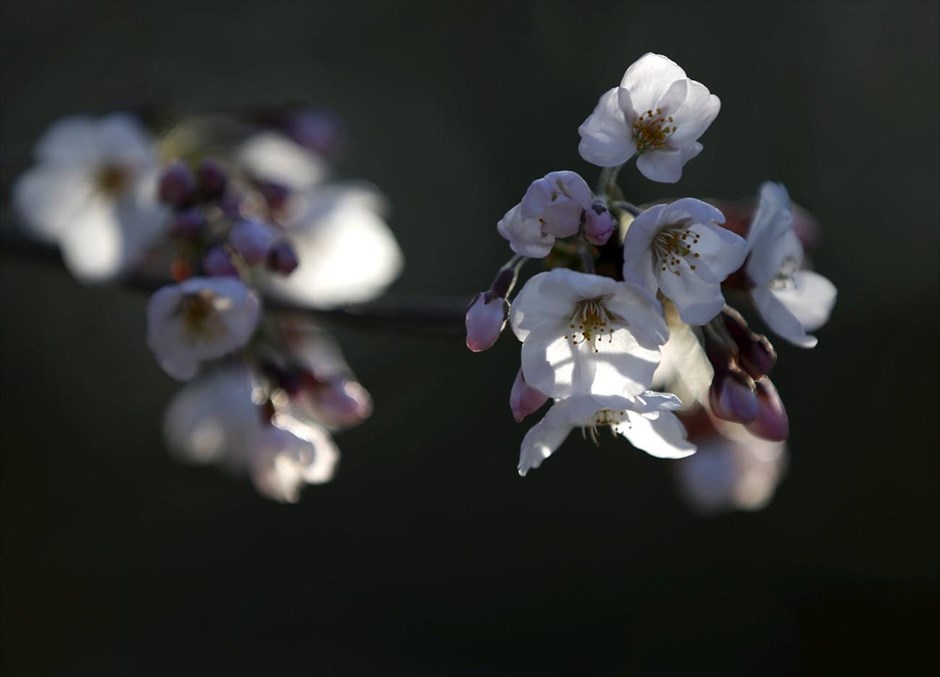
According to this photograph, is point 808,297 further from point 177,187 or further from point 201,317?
point 177,187

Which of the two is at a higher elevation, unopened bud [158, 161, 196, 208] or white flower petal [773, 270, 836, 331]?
unopened bud [158, 161, 196, 208]

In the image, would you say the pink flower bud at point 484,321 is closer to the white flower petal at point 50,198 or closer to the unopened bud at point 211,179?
the unopened bud at point 211,179

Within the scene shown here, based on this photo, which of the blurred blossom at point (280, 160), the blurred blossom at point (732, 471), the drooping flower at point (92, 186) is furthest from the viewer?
the blurred blossom at point (280, 160)

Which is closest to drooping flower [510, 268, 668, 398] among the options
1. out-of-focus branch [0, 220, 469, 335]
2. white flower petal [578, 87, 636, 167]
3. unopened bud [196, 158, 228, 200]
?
white flower petal [578, 87, 636, 167]

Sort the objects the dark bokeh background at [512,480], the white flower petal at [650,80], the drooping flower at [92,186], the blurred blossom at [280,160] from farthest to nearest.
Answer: the dark bokeh background at [512,480] → the blurred blossom at [280,160] → the drooping flower at [92,186] → the white flower petal at [650,80]

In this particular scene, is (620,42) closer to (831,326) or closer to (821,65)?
(821,65)

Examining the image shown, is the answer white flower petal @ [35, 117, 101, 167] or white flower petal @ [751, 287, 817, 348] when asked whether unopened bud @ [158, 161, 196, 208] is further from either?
white flower petal @ [751, 287, 817, 348]

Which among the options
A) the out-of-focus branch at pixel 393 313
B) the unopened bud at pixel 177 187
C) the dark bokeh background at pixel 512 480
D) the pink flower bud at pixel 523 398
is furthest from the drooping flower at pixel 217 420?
the dark bokeh background at pixel 512 480

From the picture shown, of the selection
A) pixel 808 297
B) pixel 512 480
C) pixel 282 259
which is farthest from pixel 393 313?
pixel 512 480
